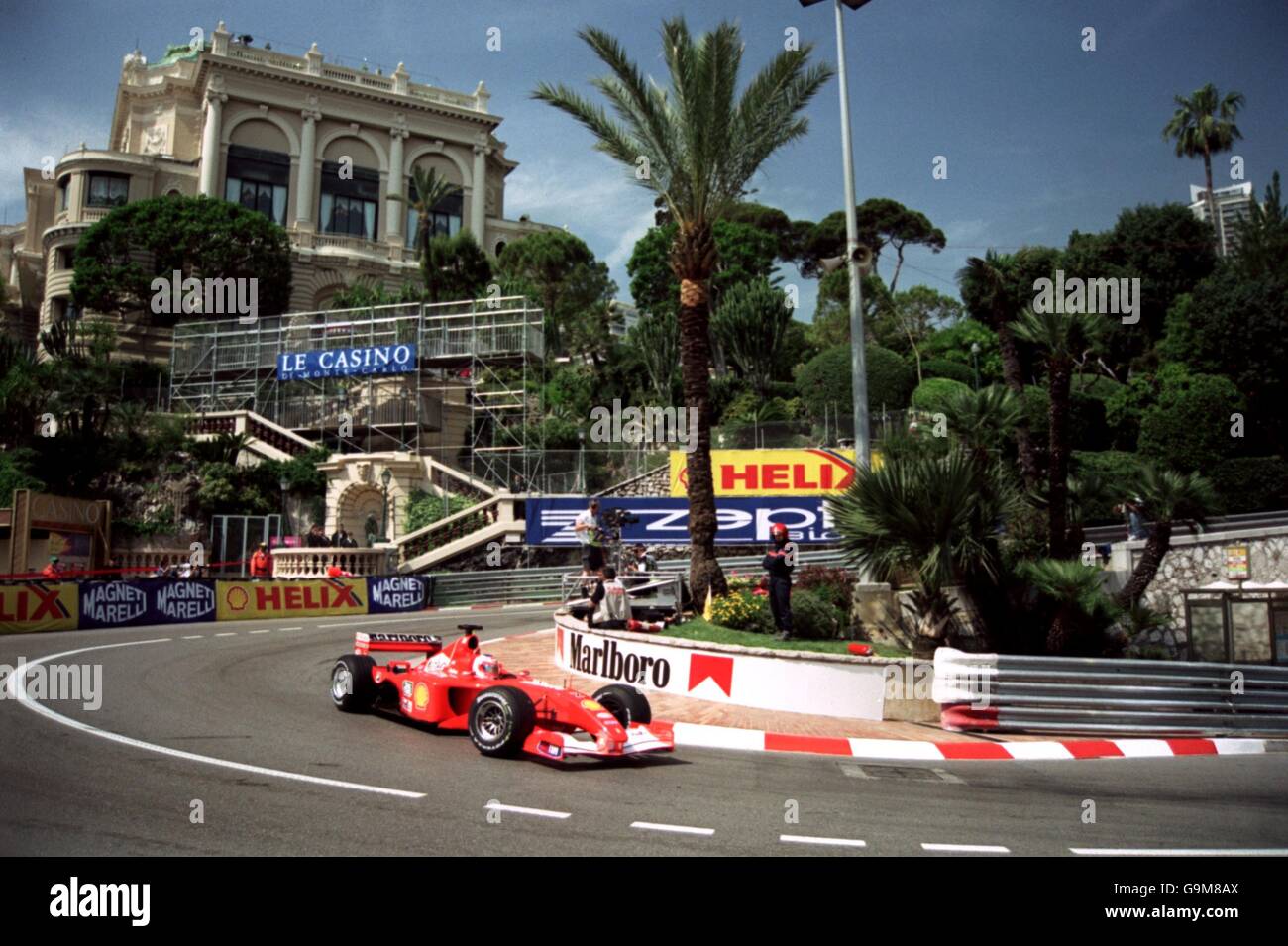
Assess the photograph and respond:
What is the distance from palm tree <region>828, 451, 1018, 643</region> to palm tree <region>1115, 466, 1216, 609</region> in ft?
8.37

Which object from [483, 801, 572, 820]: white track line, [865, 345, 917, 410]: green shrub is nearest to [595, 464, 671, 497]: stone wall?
[865, 345, 917, 410]: green shrub

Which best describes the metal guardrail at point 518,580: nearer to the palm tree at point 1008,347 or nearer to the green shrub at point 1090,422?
the palm tree at point 1008,347

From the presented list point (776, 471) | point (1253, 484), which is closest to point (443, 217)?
point (776, 471)

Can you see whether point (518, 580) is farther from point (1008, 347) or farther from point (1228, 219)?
point (1228, 219)

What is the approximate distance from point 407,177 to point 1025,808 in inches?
2768

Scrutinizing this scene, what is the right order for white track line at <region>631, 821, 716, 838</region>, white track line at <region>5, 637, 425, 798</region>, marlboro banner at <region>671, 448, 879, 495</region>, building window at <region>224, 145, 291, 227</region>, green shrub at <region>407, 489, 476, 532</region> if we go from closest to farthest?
1. white track line at <region>631, 821, 716, 838</region>
2. white track line at <region>5, 637, 425, 798</region>
3. marlboro banner at <region>671, 448, 879, 495</region>
4. green shrub at <region>407, 489, 476, 532</region>
5. building window at <region>224, 145, 291, 227</region>

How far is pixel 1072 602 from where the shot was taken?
14.4 meters

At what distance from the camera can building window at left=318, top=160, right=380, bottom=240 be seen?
68.1 meters

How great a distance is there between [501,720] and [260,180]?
66635 mm

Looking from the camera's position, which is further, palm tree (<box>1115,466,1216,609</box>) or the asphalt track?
palm tree (<box>1115,466,1216,609</box>)

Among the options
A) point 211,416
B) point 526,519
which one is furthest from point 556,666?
point 211,416

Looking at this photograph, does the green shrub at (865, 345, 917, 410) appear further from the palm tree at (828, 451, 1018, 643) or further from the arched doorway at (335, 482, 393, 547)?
the palm tree at (828, 451, 1018, 643)

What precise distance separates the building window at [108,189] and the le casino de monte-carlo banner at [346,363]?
29.2 metres

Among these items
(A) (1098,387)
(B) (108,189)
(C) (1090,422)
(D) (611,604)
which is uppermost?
(B) (108,189)
